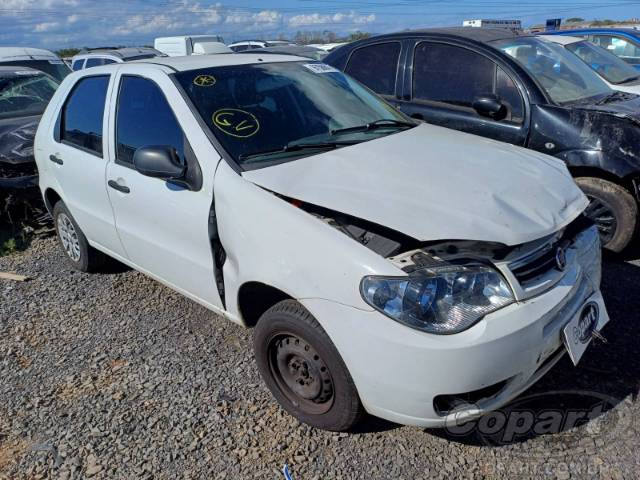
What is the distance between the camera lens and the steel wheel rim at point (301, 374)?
8.32 ft

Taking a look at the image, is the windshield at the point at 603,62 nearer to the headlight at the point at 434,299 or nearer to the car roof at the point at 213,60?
the car roof at the point at 213,60

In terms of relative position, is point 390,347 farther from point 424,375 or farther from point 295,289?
point 295,289

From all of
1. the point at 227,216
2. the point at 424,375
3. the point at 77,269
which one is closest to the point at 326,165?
the point at 227,216

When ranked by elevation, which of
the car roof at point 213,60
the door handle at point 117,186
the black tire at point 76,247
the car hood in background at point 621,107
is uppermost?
the car roof at point 213,60

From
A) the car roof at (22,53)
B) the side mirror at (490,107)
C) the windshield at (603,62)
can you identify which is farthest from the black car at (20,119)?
the windshield at (603,62)

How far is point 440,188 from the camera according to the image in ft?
8.32

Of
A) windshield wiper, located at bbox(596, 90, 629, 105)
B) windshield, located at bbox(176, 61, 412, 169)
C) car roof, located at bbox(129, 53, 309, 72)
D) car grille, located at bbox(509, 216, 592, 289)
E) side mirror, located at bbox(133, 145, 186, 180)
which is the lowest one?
car grille, located at bbox(509, 216, 592, 289)

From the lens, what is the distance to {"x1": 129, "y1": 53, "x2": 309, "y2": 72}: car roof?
3408mm

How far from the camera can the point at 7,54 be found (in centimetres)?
807

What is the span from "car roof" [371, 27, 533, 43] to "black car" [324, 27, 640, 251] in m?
0.01

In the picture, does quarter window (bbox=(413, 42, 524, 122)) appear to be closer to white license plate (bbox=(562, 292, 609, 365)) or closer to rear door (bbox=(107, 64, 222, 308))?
white license plate (bbox=(562, 292, 609, 365))

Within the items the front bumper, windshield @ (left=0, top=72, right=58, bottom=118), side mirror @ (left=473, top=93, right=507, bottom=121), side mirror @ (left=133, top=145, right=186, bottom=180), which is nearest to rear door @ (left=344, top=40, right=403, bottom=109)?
side mirror @ (left=473, top=93, right=507, bottom=121)

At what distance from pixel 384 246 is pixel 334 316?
364mm

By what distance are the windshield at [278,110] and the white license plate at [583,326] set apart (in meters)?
1.50
